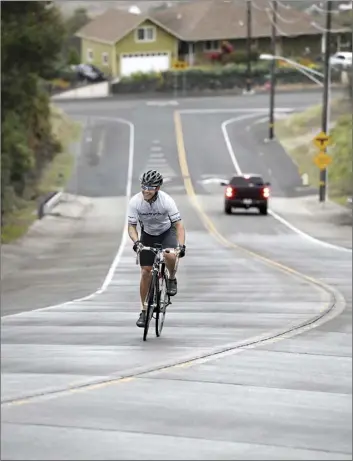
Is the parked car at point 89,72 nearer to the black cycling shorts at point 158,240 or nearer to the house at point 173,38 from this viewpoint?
the house at point 173,38

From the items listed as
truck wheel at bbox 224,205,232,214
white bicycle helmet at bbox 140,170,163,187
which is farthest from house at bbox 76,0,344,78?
white bicycle helmet at bbox 140,170,163,187

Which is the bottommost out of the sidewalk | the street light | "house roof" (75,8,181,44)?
the sidewalk

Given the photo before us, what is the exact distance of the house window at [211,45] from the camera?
1236 centimetres

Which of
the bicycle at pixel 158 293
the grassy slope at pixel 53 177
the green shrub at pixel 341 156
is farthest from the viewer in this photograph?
the grassy slope at pixel 53 177

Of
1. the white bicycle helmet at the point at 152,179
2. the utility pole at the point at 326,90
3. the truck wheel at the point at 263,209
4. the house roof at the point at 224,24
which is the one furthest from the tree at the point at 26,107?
the utility pole at the point at 326,90

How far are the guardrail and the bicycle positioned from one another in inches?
83.3

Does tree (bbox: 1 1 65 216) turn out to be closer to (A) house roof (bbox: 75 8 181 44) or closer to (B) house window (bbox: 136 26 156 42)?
(A) house roof (bbox: 75 8 181 44)

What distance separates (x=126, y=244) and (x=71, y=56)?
6.30 ft

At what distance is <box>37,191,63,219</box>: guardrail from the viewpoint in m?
8.89

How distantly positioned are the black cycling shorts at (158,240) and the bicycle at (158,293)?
0.02 meters

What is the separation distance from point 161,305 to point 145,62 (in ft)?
15.3

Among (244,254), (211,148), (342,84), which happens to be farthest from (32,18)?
(244,254)

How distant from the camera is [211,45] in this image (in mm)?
12922

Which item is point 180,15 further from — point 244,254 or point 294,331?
point 244,254
